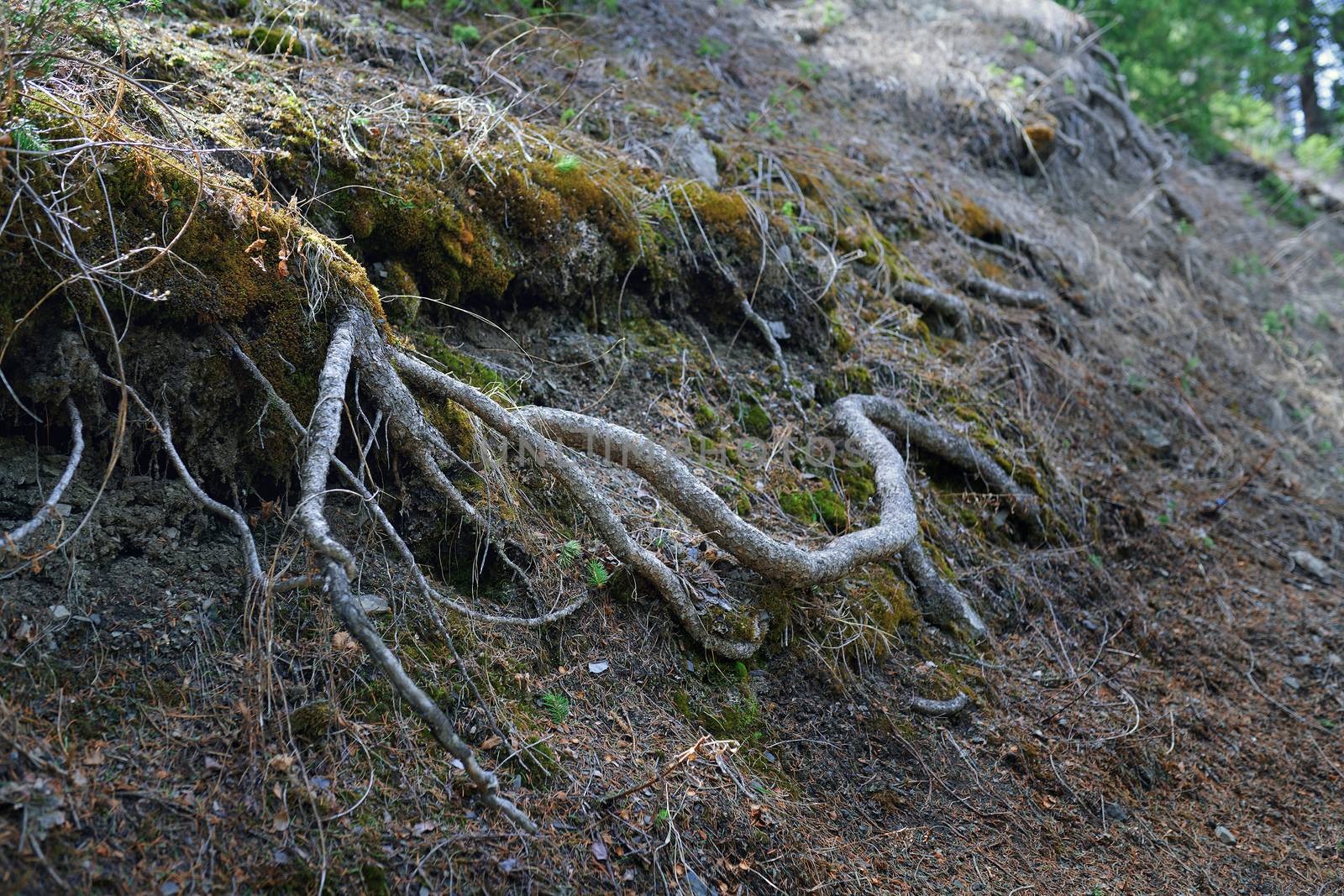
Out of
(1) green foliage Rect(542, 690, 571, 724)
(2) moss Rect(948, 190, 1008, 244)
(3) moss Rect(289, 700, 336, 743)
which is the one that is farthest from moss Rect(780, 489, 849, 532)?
(2) moss Rect(948, 190, 1008, 244)

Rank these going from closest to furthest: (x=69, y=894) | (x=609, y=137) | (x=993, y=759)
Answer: (x=69, y=894) → (x=993, y=759) → (x=609, y=137)

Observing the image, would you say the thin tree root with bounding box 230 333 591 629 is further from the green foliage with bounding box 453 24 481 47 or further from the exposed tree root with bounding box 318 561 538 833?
the green foliage with bounding box 453 24 481 47

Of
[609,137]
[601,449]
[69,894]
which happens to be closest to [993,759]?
[601,449]

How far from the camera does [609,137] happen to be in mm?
4988

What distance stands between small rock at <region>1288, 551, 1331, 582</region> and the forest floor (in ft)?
0.24

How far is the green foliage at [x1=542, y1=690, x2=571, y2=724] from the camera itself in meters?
2.77

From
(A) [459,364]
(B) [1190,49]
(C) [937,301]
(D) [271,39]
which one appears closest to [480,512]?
(A) [459,364]

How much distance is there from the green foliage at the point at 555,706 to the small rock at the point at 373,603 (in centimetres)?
59

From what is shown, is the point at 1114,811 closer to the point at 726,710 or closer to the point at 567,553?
the point at 726,710

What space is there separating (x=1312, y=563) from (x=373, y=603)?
6.51m

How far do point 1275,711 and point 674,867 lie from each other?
398 cm

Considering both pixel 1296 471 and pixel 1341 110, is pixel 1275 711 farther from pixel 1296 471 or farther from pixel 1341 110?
pixel 1341 110

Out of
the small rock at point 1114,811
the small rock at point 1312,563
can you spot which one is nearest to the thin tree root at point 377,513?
the small rock at point 1114,811

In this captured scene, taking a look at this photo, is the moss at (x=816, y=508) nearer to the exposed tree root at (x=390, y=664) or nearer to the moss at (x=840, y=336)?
the moss at (x=840, y=336)
